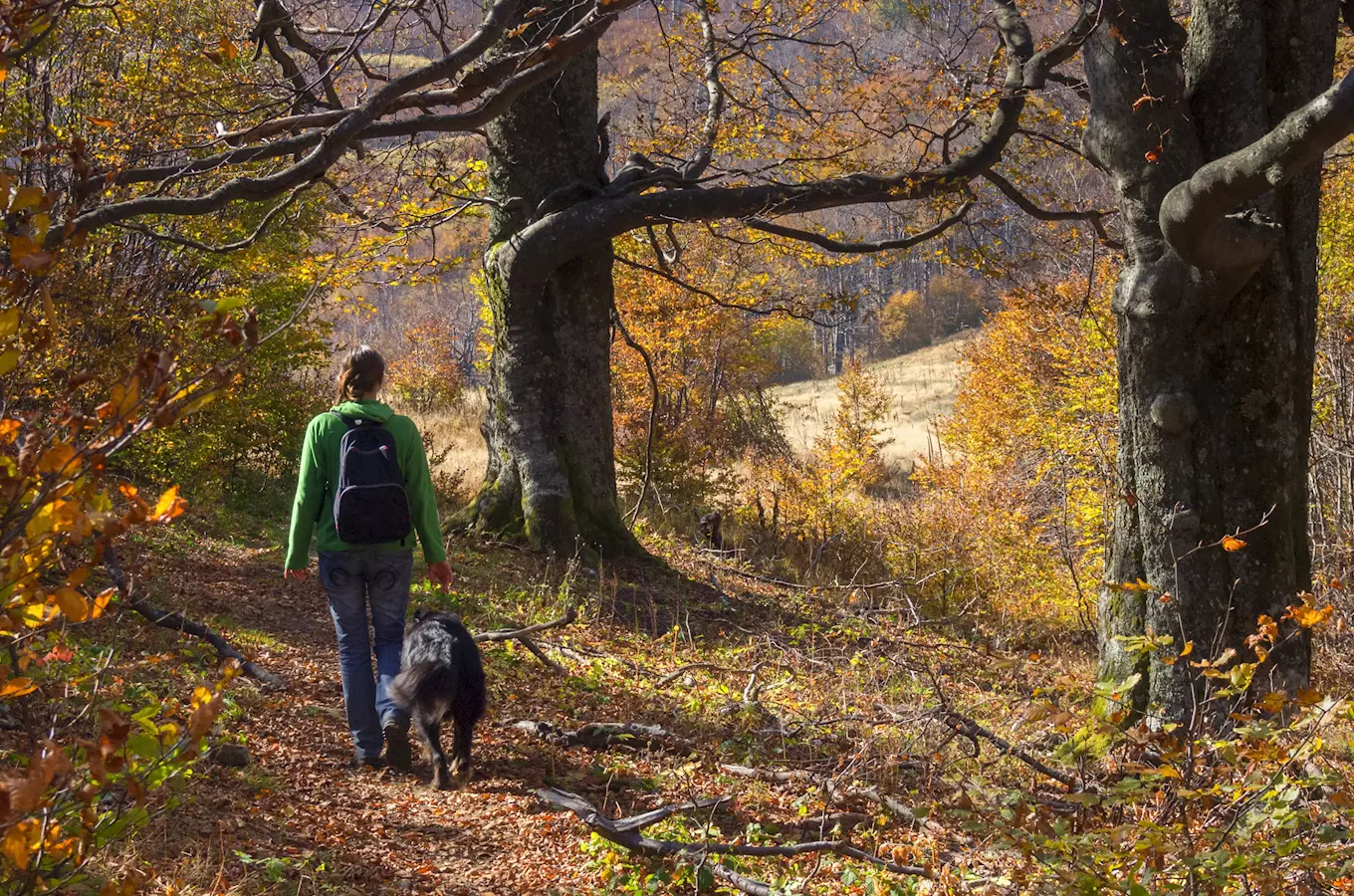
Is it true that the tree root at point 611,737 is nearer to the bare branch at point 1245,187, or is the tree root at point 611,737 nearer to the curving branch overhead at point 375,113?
the curving branch overhead at point 375,113

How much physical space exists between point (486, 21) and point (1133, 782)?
186 inches

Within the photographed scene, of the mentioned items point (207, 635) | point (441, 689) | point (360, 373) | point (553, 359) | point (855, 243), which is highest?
point (855, 243)

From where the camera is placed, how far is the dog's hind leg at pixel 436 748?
4.96 metres

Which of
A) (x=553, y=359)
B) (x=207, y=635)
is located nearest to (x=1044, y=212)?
(x=553, y=359)

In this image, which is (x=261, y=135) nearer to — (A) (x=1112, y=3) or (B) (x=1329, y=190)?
(A) (x=1112, y=3)

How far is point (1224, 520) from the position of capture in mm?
5719

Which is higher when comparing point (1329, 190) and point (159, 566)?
point (1329, 190)

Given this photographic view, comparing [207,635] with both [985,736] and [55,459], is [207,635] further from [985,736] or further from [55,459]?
[55,459]

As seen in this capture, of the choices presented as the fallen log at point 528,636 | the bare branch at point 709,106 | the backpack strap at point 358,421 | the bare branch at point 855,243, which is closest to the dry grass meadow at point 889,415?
the bare branch at point 709,106

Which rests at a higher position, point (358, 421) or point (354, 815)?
point (358, 421)

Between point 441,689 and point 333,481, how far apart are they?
3.69 feet

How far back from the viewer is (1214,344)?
576cm

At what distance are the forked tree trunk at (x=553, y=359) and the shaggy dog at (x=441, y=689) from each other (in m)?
4.38

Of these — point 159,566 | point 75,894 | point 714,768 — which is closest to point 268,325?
point 159,566
